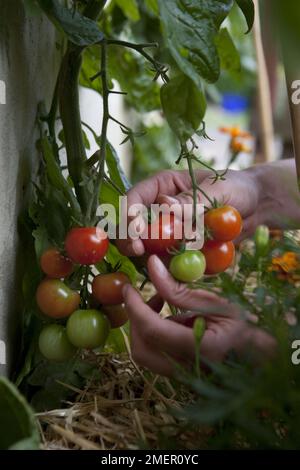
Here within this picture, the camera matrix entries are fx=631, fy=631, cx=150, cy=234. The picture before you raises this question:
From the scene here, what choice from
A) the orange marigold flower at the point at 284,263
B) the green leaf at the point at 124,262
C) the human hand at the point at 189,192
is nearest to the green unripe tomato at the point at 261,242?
the orange marigold flower at the point at 284,263

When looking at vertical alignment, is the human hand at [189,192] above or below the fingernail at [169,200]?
above

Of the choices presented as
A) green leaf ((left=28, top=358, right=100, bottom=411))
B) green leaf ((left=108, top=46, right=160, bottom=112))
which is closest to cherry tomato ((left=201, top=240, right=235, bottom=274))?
green leaf ((left=28, top=358, right=100, bottom=411))

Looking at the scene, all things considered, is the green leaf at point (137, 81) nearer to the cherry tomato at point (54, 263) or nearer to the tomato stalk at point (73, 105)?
the tomato stalk at point (73, 105)

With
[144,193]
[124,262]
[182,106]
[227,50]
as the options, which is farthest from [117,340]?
[227,50]

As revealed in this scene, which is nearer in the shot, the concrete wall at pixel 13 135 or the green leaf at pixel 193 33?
the green leaf at pixel 193 33

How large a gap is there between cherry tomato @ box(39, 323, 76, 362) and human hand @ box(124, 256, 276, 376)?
0.09 m

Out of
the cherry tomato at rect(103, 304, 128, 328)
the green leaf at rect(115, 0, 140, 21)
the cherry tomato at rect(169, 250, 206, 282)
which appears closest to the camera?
the cherry tomato at rect(169, 250, 206, 282)

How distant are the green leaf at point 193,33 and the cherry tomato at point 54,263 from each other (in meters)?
0.22

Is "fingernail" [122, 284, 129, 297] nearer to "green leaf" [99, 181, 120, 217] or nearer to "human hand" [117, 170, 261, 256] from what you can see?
"human hand" [117, 170, 261, 256]

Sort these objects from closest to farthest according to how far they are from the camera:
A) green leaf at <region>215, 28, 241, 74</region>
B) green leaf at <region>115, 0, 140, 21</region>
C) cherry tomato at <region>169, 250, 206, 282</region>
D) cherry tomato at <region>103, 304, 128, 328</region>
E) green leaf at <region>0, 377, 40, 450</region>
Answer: green leaf at <region>0, 377, 40, 450</region>
cherry tomato at <region>169, 250, 206, 282</region>
cherry tomato at <region>103, 304, 128, 328</region>
green leaf at <region>215, 28, 241, 74</region>
green leaf at <region>115, 0, 140, 21</region>

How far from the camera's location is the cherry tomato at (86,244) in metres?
0.61

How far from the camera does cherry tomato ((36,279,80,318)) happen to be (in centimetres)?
64

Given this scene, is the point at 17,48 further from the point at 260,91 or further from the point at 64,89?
the point at 260,91
